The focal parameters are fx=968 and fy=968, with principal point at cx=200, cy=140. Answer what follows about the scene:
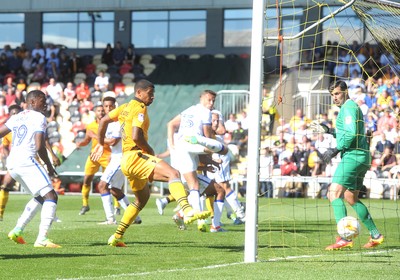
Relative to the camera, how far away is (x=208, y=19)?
132 ft

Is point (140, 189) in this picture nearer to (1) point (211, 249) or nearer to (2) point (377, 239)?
(1) point (211, 249)

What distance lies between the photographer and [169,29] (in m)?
41.0

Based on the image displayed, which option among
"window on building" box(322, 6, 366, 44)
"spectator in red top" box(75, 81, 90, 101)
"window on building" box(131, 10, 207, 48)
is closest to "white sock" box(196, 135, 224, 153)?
"window on building" box(322, 6, 366, 44)

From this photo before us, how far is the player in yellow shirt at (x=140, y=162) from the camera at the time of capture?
11.5 metres

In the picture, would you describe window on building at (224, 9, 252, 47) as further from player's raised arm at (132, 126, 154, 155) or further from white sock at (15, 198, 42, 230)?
player's raised arm at (132, 126, 154, 155)

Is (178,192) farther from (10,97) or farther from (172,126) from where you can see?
(10,97)

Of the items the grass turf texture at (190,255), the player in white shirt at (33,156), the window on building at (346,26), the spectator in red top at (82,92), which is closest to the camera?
the grass turf texture at (190,255)

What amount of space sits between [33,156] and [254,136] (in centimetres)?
324

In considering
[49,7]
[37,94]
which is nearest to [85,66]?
[49,7]

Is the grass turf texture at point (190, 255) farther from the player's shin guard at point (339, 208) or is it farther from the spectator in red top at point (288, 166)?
the spectator in red top at point (288, 166)

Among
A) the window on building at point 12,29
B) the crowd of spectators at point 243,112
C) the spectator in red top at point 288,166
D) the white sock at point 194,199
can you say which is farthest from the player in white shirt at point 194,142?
the window on building at point 12,29

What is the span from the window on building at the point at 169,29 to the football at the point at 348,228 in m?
29.1

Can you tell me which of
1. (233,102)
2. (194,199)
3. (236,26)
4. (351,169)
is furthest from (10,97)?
(351,169)

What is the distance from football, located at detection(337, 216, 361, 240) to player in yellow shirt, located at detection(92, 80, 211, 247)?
6.38 feet
